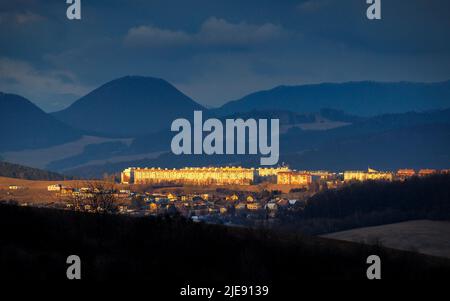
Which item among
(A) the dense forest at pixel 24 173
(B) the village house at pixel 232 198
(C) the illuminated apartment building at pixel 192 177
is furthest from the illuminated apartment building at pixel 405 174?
(A) the dense forest at pixel 24 173

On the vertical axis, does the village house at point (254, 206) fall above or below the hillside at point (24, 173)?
below

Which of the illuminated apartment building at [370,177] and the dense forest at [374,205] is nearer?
the dense forest at [374,205]

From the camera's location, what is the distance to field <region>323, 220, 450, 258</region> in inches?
2387

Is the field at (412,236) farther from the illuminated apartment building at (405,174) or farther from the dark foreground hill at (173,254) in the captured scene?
the illuminated apartment building at (405,174)

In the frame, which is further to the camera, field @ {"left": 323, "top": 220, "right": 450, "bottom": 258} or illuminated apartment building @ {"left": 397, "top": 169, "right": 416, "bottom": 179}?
illuminated apartment building @ {"left": 397, "top": 169, "right": 416, "bottom": 179}

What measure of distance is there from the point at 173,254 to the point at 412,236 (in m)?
44.8

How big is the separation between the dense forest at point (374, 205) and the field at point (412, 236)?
5.95m

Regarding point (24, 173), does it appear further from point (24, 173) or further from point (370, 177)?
point (370, 177)

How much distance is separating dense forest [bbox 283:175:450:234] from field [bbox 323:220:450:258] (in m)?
5.95

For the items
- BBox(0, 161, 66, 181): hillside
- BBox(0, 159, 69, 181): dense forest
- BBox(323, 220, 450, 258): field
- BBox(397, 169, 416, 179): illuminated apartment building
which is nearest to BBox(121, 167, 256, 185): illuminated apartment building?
BBox(0, 159, 69, 181): dense forest

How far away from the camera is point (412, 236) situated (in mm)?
69500

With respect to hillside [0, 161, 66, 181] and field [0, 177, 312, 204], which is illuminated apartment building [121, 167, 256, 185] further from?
hillside [0, 161, 66, 181]

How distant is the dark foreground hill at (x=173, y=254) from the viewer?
80.2 ft

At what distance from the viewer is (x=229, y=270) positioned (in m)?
26.4
